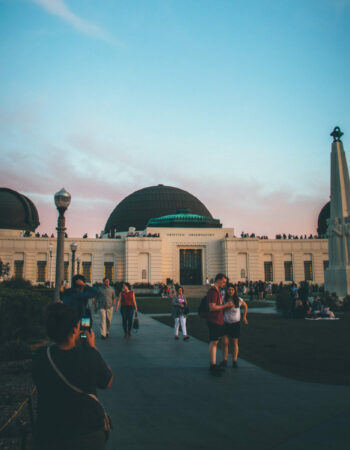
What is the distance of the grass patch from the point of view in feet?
25.5

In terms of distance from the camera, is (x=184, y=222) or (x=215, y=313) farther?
(x=184, y=222)

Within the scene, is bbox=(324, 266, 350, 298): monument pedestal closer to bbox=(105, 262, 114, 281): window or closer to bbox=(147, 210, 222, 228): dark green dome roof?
bbox=(147, 210, 222, 228): dark green dome roof

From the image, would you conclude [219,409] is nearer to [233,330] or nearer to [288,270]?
[233,330]

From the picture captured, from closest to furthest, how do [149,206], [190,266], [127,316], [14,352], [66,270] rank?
[14,352] → [127,316] → [66,270] → [190,266] → [149,206]

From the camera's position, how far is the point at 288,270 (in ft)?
188

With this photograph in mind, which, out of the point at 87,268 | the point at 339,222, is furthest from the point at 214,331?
the point at 87,268

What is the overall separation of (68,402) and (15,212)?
60.3 meters

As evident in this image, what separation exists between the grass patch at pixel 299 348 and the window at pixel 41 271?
132 ft

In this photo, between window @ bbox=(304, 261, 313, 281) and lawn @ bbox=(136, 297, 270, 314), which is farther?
window @ bbox=(304, 261, 313, 281)

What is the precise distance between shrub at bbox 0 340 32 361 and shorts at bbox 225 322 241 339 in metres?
4.84

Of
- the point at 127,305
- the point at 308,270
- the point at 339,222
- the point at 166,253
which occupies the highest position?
the point at 166,253

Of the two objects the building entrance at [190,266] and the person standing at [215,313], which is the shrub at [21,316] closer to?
the person standing at [215,313]

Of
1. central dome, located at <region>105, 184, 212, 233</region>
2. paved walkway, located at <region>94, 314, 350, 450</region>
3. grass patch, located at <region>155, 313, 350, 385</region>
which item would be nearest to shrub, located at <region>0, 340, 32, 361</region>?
paved walkway, located at <region>94, 314, 350, 450</region>

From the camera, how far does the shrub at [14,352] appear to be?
9.25 metres
